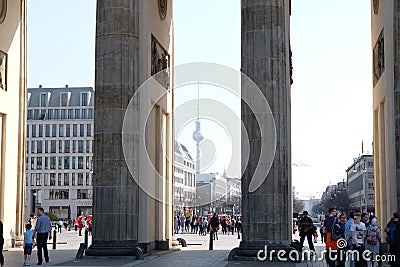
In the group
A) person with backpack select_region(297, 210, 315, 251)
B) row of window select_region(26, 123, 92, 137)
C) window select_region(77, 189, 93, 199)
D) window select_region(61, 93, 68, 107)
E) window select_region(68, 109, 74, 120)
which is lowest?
person with backpack select_region(297, 210, 315, 251)

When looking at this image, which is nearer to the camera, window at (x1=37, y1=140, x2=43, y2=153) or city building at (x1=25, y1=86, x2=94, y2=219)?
city building at (x1=25, y1=86, x2=94, y2=219)

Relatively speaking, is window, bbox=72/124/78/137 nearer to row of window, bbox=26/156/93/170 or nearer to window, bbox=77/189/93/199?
row of window, bbox=26/156/93/170

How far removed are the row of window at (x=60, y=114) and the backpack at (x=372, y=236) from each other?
116 m

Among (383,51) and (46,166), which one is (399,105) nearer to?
(383,51)

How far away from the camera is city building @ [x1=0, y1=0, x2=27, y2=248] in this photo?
34.9 m

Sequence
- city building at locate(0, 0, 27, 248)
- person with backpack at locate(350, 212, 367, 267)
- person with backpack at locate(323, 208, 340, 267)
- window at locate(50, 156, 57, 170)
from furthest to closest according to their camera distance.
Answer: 1. window at locate(50, 156, 57, 170)
2. city building at locate(0, 0, 27, 248)
3. person with backpack at locate(323, 208, 340, 267)
4. person with backpack at locate(350, 212, 367, 267)

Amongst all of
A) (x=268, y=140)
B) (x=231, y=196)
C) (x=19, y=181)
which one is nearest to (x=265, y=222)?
(x=268, y=140)

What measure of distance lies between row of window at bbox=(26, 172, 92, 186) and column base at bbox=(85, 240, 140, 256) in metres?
111

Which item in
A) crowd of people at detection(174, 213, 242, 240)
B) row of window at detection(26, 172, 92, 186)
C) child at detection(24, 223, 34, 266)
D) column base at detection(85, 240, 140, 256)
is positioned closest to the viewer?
child at detection(24, 223, 34, 266)

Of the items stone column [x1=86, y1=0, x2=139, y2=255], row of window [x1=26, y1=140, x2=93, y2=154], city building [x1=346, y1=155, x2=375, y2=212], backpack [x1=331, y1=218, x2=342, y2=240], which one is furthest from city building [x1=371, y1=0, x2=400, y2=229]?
row of window [x1=26, y1=140, x2=93, y2=154]

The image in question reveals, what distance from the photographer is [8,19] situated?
35.6 metres

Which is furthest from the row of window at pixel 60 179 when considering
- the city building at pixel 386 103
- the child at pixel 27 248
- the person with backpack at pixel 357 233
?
the person with backpack at pixel 357 233

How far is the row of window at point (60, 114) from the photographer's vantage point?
134m

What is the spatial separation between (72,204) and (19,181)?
100970 mm
